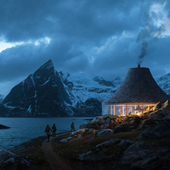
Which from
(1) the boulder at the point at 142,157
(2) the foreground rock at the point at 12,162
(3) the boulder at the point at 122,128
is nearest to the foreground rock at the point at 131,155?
(1) the boulder at the point at 142,157

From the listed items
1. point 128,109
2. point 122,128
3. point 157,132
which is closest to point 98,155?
point 157,132

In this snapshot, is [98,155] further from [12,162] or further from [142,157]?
[12,162]

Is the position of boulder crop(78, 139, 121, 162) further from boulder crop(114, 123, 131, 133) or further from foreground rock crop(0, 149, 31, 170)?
boulder crop(114, 123, 131, 133)

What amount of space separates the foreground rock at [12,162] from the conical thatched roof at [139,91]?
30.2m

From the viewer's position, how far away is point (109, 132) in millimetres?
27281

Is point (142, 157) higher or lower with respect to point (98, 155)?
higher

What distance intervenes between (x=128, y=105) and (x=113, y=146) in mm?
25948

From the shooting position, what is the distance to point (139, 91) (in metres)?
43.9

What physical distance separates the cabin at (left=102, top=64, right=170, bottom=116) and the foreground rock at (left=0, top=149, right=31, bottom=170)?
94.7 ft

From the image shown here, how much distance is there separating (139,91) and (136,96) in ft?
5.80

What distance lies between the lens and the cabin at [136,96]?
137 ft

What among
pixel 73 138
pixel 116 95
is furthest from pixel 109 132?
pixel 116 95

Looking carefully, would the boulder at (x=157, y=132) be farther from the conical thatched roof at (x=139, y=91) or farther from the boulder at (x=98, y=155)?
the conical thatched roof at (x=139, y=91)

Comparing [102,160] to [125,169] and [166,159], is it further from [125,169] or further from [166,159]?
[166,159]
